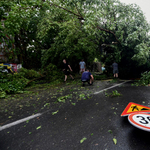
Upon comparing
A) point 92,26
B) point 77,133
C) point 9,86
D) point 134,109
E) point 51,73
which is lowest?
point 77,133

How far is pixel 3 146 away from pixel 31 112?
6.02ft

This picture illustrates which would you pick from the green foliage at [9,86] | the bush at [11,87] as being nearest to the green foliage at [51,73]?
the green foliage at [9,86]

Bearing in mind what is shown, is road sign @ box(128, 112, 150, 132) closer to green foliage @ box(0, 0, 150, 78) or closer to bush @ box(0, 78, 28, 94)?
green foliage @ box(0, 0, 150, 78)

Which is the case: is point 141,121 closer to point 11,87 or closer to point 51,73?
point 11,87

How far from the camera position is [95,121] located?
364cm

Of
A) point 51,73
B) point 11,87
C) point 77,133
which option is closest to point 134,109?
point 77,133

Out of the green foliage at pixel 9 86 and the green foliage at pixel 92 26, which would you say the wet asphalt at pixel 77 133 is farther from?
the green foliage at pixel 92 26

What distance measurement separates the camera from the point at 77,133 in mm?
3115

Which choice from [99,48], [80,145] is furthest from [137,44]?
[80,145]

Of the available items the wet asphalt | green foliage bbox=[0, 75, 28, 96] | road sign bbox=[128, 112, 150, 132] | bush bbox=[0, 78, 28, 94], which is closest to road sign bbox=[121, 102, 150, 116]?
the wet asphalt

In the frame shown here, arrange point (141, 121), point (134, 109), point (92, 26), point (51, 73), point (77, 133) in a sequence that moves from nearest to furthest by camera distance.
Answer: point (141, 121) < point (77, 133) < point (134, 109) < point (92, 26) < point (51, 73)

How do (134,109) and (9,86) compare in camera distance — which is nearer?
(134,109)

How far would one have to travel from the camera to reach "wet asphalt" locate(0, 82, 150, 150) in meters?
2.67

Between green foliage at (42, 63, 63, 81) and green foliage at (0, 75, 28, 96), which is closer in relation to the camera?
green foliage at (0, 75, 28, 96)
